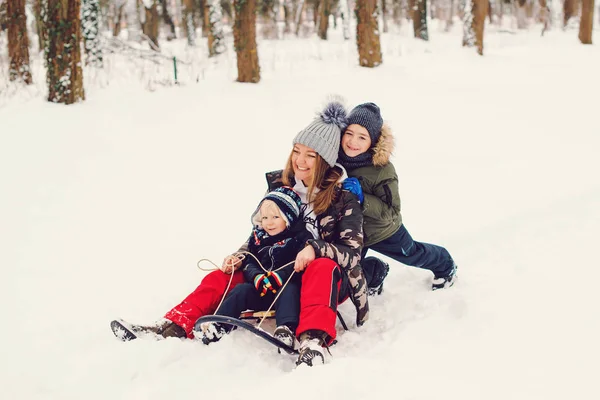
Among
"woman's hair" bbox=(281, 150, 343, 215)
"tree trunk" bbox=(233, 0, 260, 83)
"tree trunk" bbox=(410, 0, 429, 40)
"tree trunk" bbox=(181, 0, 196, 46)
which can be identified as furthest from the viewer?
"tree trunk" bbox=(181, 0, 196, 46)

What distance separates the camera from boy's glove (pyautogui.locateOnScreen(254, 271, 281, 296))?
118 inches

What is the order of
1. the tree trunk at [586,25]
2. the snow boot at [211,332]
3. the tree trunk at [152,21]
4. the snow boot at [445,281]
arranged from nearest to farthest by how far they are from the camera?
the snow boot at [211,332] → the snow boot at [445,281] → the tree trunk at [586,25] → the tree trunk at [152,21]

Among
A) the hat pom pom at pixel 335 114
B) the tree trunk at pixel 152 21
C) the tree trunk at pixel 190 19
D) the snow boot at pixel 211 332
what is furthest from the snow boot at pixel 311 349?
the tree trunk at pixel 152 21

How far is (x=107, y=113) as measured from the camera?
676 centimetres

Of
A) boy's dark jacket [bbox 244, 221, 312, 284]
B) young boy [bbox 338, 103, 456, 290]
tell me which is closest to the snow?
boy's dark jacket [bbox 244, 221, 312, 284]

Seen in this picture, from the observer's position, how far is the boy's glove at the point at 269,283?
9.85 feet

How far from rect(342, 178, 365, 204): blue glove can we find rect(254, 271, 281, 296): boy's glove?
25.4 inches

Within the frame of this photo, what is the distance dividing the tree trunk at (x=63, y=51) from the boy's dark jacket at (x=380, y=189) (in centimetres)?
472

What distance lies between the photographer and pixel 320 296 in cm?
279

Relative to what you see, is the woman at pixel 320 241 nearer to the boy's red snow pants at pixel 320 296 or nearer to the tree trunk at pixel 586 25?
the boy's red snow pants at pixel 320 296

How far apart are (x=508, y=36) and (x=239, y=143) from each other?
19.0m

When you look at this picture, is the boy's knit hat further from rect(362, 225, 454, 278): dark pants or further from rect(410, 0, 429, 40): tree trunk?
rect(410, 0, 429, 40): tree trunk

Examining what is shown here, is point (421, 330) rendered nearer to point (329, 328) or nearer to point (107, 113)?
point (329, 328)

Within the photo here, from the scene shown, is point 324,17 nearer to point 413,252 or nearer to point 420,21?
point 420,21
